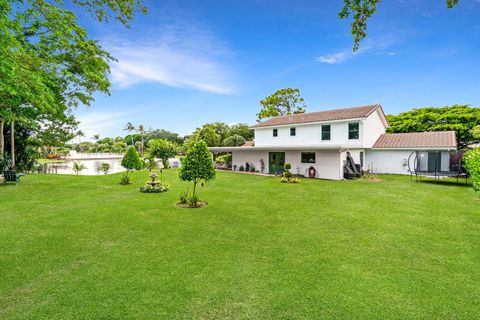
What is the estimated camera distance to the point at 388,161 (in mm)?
22156

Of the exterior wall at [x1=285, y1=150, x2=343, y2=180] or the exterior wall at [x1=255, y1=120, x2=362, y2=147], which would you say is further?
the exterior wall at [x1=255, y1=120, x2=362, y2=147]

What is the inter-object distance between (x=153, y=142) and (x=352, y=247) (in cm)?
2762

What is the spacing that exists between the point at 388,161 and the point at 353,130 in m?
4.79

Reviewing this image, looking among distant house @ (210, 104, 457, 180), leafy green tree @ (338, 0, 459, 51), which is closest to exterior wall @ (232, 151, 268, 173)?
distant house @ (210, 104, 457, 180)

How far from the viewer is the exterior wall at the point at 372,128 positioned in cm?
2119

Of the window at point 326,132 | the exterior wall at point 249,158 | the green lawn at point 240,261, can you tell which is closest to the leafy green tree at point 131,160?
the green lawn at point 240,261

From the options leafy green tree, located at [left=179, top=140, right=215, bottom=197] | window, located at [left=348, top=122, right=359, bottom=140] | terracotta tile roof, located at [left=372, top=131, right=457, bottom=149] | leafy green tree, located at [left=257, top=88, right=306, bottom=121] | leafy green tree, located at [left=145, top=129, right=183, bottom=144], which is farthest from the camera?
leafy green tree, located at [left=145, top=129, right=183, bottom=144]

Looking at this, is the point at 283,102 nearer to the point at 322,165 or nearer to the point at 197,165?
the point at 322,165

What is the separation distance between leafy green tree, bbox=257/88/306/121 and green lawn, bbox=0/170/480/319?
32.7 meters

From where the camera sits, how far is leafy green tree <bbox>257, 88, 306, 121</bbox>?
41188 mm

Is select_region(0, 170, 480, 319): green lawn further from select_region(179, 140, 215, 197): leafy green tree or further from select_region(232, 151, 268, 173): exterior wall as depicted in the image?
select_region(232, 151, 268, 173): exterior wall

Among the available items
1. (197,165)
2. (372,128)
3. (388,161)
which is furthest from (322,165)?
(197,165)

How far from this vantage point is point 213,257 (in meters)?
5.34

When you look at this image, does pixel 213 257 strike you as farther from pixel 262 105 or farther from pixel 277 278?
pixel 262 105
